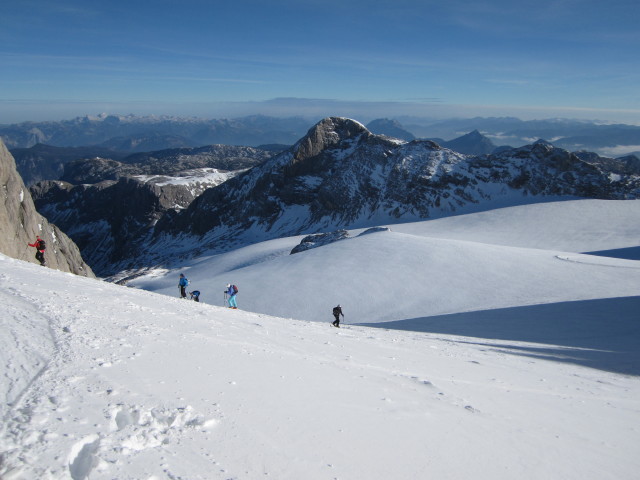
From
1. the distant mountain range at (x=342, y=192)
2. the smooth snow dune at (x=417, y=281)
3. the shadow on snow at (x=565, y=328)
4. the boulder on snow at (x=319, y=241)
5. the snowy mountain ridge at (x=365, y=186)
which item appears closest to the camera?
the shadow on snow at (x=565, y=328)

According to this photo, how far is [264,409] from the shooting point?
214 inches

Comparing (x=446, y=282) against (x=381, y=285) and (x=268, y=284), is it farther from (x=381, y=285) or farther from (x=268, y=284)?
(x=268, y=284)

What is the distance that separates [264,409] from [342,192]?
292 ft

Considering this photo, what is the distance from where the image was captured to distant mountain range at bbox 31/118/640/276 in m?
79.1

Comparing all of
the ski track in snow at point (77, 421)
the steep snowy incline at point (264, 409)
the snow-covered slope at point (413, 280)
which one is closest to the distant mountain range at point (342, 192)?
the snow-covered slope at point (413, 280)

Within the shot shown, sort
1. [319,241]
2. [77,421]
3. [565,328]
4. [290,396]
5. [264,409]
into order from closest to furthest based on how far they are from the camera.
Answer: [77,421]
[264,409]
[290,396]
[565,328]
[319,241]

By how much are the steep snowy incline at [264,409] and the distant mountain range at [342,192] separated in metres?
73.2

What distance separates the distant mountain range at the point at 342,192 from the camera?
7906cm

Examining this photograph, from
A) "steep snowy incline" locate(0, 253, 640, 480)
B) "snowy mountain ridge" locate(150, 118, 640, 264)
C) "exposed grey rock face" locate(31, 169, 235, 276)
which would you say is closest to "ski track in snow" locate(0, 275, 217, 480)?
"steep snowy incline" locate(0, 253, 640, 480)

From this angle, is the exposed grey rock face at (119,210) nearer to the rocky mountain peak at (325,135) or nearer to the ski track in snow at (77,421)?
the rocky mountain peak at (325,135)

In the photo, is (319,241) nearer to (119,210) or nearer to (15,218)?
(15,218)

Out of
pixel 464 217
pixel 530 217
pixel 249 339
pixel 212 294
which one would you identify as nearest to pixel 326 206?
pixel 464 217

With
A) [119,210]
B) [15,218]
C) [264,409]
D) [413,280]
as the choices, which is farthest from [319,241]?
[119,210]

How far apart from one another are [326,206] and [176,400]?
8982 cm
